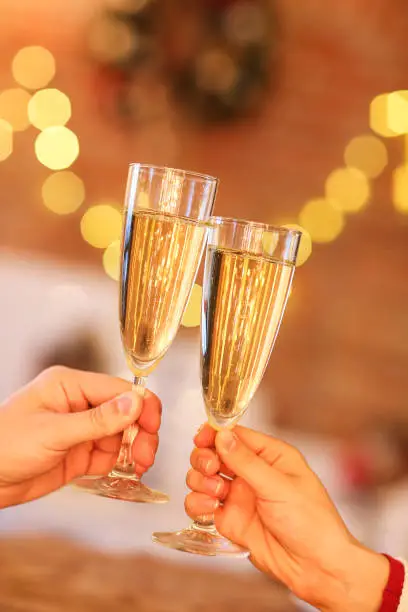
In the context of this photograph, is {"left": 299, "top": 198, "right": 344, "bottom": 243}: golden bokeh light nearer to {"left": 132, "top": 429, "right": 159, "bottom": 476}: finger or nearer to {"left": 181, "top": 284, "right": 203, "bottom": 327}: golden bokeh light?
{"left": 181, "top": 284, "right": 203, "bottom": 327}: golden bokeh light

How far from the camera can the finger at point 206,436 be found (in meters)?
1.10

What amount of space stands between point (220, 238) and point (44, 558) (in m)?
0.40

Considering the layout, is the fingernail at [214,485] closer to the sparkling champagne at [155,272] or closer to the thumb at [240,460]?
the thumb at [240,460]

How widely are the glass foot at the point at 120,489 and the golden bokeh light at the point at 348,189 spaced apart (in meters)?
2.49

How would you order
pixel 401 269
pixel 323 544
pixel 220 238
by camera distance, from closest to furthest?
pixel 220 238 → pixel 323 544 → pixel 401 269

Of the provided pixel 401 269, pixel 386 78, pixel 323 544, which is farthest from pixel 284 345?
pixel 323 544

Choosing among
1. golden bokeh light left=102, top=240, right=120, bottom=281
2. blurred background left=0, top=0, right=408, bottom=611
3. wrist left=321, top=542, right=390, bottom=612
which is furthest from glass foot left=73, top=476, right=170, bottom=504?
golden bokeh light left=102, top=240, right=120, bottom=281

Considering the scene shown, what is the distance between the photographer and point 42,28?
3512mm

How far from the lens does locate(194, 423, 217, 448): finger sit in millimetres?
1104

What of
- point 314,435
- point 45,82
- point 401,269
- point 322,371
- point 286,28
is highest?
point 286,28

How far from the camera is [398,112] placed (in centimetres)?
345

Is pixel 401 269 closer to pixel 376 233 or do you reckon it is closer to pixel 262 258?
pixel 376 233

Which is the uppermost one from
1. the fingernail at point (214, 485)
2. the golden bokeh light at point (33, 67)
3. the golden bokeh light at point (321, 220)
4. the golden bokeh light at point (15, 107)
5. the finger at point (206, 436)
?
the golden bokeh light at point (33, 67)

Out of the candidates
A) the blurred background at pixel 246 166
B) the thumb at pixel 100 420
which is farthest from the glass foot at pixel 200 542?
the blurred background at pixel 246 166
